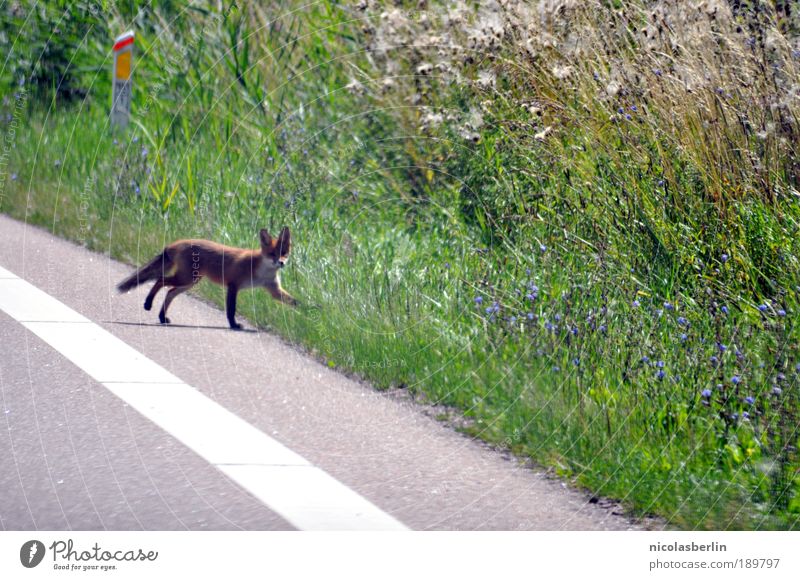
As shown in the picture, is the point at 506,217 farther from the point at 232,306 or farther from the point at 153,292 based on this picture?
the point at 153,292

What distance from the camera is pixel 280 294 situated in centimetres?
547

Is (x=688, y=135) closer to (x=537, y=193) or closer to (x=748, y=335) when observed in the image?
(x=537, y=193)

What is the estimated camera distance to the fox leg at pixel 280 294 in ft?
17.9

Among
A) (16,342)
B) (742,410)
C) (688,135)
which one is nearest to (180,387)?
(16,342)

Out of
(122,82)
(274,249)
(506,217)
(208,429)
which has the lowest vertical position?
(208,429)

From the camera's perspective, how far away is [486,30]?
619 cm

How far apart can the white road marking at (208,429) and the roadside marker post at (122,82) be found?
2.41m


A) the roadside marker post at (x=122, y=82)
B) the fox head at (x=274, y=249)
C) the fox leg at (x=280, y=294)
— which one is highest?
the roadside marker post at (x=122, y=82)

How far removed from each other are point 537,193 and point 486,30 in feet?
3.01

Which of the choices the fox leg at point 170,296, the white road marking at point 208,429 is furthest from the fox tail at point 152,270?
the white road marking at point 208,429

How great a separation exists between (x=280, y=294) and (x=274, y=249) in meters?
0.23

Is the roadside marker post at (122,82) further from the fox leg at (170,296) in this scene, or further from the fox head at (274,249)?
the fox head at (274,249)

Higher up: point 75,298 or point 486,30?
point 486,30
